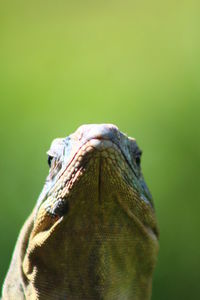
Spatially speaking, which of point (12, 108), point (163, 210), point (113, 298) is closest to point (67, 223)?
point (113, 298)

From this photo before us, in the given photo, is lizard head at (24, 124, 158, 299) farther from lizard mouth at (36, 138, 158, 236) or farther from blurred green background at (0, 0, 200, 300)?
blurred green background at (0, 0, 200, 300)

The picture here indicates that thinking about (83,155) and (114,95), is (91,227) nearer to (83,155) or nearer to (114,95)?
(83,155)

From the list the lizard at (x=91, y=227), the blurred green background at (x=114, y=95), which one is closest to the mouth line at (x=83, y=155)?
the lizard at (x=91, y=227)

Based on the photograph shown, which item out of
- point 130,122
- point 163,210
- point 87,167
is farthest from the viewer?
point 130,122

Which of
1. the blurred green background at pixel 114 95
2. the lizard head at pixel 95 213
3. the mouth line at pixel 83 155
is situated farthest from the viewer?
the blurred green background at pixel 114 95

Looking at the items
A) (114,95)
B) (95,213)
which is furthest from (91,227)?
(114,95)

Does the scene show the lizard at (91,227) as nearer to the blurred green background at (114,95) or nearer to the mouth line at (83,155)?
Result: the mouth line at (83,155)

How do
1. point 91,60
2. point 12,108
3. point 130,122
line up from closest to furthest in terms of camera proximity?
point 130,122 < point 12,108 < point 91,60

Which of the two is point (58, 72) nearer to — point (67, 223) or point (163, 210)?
point (163, 210)
